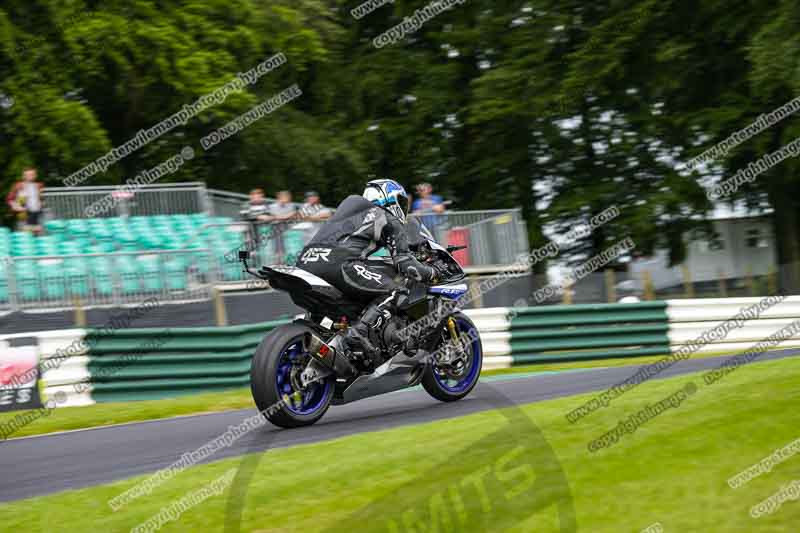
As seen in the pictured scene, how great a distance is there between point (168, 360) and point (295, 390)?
5.03 meters

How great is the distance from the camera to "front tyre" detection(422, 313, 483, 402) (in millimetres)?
9250

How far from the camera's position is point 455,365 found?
9.43 m

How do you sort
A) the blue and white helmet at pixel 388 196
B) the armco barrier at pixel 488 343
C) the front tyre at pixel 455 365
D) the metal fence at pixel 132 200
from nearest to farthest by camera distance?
the blue and white helmet at pixel 388 196 → the front tyre at pixel 455 365 → the armco barrier at pixel 488 343 → the metal fence at pixel 132 200

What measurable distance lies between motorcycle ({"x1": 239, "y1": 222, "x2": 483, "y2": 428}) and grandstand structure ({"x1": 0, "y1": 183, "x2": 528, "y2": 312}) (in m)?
6.16

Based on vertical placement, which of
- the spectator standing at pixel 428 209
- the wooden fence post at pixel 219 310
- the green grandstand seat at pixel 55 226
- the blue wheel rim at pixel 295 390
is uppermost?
the green grandstand seat at pixel 55 226

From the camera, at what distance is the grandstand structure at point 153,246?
14.2 m

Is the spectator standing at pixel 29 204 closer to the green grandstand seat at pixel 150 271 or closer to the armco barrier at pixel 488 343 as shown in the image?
the green grandstand seat at pixel 150 271

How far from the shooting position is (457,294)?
30.8ft

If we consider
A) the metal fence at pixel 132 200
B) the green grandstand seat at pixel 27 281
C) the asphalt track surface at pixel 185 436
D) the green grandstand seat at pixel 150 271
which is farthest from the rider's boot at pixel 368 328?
the metal fence at pixel 132 200

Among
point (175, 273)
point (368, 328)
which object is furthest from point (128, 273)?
point (368, 328)

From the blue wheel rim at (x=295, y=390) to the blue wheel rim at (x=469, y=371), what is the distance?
1.16 metres

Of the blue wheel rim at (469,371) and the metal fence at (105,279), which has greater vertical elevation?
the metal fence at (105,279)

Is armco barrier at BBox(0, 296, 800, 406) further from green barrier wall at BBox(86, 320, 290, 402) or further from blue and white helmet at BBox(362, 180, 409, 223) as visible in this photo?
blue and white helmet at BBox(362, 180, 409, 223)

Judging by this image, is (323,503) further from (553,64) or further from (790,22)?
(553,64)
